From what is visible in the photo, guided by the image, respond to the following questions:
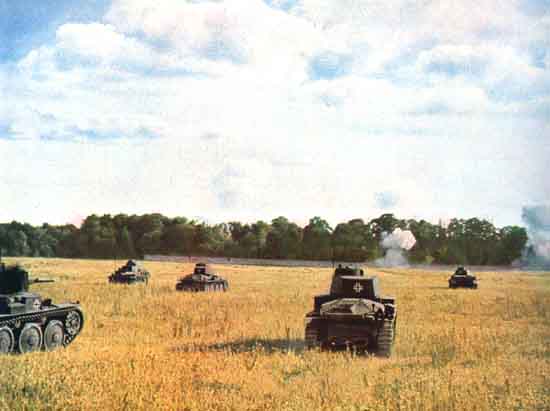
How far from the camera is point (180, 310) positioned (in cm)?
2802

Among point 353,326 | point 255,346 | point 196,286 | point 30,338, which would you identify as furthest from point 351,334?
point 196,286

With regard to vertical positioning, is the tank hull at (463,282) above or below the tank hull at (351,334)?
above

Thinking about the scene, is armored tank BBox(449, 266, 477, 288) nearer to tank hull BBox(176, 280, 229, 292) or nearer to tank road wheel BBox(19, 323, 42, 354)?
tank hull BBox(176, 280, 229, 292)

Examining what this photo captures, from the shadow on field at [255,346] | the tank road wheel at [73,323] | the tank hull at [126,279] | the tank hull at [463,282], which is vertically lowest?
the shadow on field at [255,346]

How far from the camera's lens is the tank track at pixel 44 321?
724 inches

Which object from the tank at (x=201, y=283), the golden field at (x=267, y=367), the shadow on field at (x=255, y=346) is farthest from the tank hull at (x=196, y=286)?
the shadow on field at (x=255, y=346)

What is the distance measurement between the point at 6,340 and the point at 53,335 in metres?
2.05

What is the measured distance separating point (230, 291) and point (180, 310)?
12645 mm

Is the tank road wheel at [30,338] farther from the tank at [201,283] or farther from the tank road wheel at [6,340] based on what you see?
the tank at [201,283]

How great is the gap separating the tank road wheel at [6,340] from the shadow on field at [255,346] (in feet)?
12.7

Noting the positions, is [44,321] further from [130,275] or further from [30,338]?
[130,275]

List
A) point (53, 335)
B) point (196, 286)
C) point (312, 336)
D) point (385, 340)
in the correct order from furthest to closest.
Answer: point (196, 286), point (53, 335), point (312, 336), point (385, 340)

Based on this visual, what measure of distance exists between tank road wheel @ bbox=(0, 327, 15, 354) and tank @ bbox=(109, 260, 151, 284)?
87.7ft

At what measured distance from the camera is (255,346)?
18.9 meters
